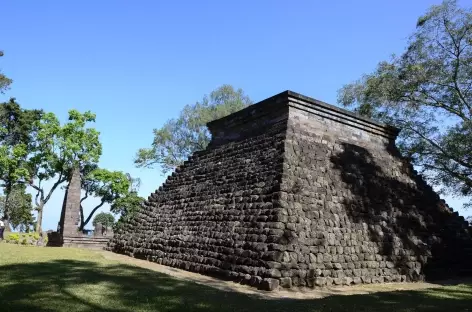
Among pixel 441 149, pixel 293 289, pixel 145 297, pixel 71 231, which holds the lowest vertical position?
pixel 145 297

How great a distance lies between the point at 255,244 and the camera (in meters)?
7.85

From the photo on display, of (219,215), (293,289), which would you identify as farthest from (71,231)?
(293,289)

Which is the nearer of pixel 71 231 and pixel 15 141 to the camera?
pixel 71 231

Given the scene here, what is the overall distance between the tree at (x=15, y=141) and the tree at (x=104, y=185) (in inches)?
171

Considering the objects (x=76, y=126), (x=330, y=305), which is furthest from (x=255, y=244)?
(x=76, y=126)

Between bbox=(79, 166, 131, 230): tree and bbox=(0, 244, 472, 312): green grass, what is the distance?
21802mm

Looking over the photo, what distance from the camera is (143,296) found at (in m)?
5.91

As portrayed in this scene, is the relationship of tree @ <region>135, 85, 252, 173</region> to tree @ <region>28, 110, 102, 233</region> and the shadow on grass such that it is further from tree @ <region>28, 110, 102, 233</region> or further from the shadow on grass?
the shadow on grass

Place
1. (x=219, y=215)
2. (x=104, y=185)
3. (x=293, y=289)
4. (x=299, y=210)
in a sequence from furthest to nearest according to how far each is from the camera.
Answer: (x=104, y=185)
(x=219, y=215)
(x=299, y=210)
(x=293, y=289)

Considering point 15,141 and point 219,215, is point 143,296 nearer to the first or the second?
point 219,215

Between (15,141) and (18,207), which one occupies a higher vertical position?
(15,141)

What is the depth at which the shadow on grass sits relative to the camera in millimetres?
5176

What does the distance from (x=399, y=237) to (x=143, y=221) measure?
794 centimetres

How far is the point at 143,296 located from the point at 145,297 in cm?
8
